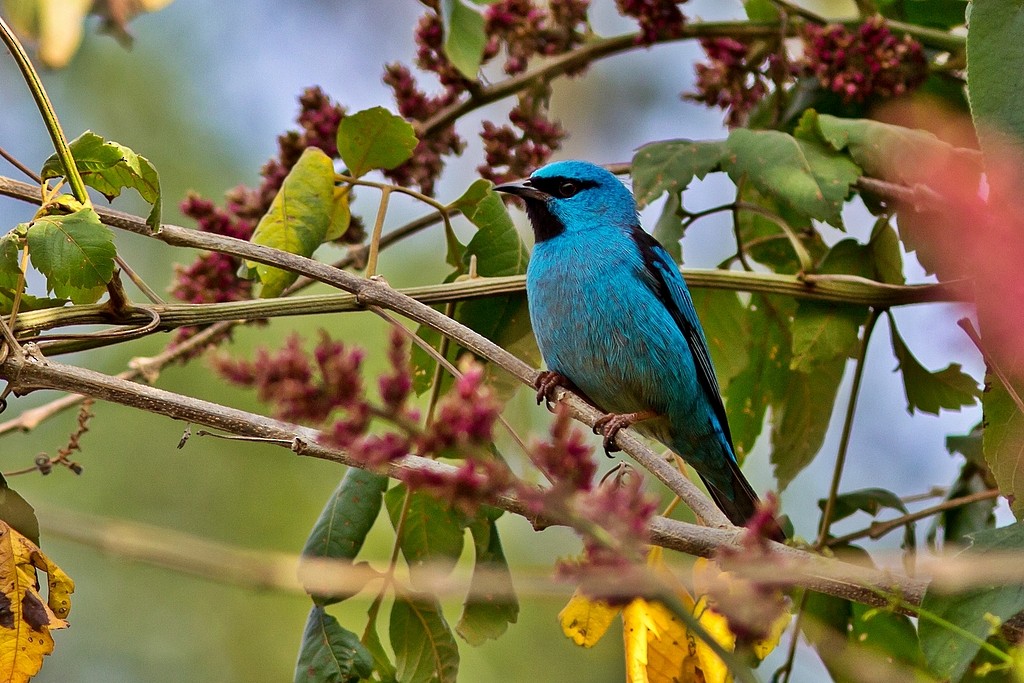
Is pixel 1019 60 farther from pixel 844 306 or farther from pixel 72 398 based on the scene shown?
pixel 72 398

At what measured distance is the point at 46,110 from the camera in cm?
243

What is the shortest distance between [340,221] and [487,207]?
47 centimetres

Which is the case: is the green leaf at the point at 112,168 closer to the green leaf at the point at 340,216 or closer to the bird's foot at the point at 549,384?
the green leaf at the point at 340,216

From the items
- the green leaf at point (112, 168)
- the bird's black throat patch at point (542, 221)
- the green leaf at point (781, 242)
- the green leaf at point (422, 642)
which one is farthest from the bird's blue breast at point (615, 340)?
the green leaf at point (112, 168)

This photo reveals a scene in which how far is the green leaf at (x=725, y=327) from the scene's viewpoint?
12.6ft

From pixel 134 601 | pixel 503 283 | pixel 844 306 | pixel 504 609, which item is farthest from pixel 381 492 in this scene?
pixel 134 601

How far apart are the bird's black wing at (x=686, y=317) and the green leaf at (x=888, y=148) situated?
685 mm

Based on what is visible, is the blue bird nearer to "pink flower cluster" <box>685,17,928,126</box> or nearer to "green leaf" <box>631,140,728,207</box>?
"green leaf" <box>631,140,728,207</box>

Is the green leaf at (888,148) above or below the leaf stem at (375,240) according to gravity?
above

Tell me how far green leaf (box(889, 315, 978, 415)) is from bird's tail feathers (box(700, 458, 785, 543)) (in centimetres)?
65

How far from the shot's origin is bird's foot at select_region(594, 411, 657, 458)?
11.3ft

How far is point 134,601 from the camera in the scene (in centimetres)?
857

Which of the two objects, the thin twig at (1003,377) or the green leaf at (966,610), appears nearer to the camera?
the green leaf at (966,610)

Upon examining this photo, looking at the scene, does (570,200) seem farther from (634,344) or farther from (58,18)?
(58,18)
